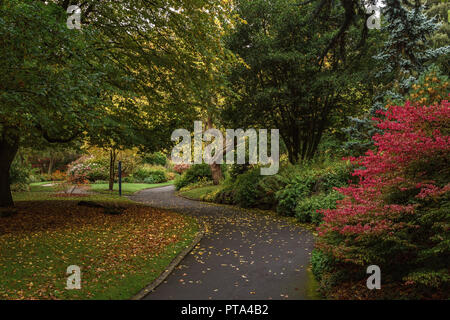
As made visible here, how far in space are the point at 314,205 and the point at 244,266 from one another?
4.51m

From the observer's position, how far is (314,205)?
9883 mm

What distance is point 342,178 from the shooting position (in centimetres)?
1055

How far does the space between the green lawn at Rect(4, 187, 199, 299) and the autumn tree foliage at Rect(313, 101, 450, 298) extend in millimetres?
3436

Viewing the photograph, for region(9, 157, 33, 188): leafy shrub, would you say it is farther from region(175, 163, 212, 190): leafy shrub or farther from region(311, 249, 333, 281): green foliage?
region(311, 249, 333, 281): green foliage

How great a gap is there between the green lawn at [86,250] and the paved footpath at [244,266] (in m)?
0.51

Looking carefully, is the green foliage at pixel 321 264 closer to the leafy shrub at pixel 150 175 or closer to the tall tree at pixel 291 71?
the tall tree at pixel 291 71

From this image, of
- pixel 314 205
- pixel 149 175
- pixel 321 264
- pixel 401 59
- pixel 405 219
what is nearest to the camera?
pixel 405 219

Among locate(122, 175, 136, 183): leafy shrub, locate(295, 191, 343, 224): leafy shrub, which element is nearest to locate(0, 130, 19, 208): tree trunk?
locate(295, 191, 343, 224): leafy shrub

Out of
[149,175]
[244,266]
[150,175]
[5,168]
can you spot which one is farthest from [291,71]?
[149,175]

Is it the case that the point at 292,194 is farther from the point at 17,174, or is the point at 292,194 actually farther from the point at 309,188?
the point at 17,174

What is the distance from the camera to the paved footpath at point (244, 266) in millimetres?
4930

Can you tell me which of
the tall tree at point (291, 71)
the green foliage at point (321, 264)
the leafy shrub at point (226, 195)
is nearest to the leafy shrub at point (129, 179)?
the leafy shrub at point (226, 195)
